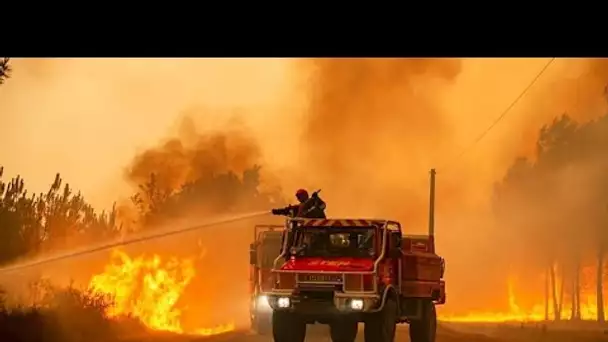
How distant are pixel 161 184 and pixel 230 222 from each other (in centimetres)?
369

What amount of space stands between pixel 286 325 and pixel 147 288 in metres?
15.3

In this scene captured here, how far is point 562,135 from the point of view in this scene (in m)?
37.2

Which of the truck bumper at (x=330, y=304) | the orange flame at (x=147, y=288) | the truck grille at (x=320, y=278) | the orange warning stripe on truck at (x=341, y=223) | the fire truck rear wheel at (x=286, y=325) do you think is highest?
the orange warning stripe on truck at (x=341, y=223)

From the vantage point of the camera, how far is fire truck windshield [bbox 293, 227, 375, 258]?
14.4m

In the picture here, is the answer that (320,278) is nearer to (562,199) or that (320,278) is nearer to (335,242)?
(335,242)

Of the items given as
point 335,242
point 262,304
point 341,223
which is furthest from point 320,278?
point 262,304

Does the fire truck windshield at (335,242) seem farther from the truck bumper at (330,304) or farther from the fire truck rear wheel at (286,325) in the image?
the fire truck rear wheel at (286,325)

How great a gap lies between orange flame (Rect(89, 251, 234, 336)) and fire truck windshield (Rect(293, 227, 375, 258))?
12.4 m

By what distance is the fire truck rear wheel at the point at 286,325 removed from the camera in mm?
14438

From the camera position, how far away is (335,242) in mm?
14594

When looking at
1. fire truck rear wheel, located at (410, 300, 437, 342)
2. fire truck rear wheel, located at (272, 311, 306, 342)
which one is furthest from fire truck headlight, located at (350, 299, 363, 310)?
fire truck rear wheel, located at (410, 300, 437, 342)

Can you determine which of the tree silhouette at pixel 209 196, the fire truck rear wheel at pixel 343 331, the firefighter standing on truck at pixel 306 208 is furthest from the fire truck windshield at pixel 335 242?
the tree silhouette at pixel 209 196

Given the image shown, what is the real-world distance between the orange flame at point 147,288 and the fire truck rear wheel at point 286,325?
1208 cm
